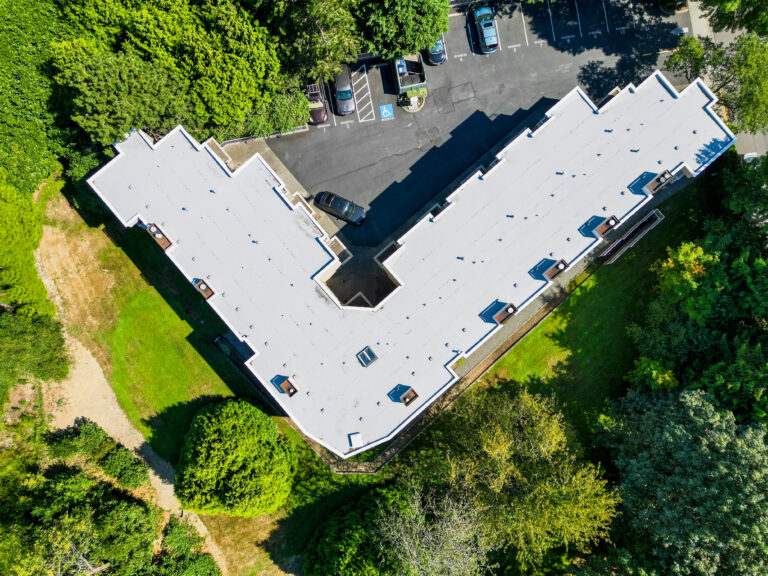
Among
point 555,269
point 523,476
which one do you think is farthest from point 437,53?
point 523,476

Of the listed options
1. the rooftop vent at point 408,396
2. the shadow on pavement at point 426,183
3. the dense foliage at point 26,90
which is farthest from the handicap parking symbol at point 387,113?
the dense foliage at point 26,90

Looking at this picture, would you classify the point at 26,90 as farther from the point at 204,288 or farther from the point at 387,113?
the point at 387,113

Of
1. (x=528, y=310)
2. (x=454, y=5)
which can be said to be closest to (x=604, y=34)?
(x=454, y=5)

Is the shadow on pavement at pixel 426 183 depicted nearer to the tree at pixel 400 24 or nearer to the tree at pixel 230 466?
the tree at pixel 400 24

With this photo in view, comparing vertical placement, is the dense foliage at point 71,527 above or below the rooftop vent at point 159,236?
below

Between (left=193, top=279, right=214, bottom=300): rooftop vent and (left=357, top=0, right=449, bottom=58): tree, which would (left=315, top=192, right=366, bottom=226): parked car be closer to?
(left=357, top=0, right=449, bottom=58): tree

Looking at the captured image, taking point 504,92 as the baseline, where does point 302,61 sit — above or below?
above

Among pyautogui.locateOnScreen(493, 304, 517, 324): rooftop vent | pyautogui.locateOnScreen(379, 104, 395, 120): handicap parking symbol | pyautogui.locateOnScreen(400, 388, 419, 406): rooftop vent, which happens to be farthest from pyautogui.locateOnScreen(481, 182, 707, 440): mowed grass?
pyautogui.locateOnScreen(379, 104, 395, 120): handicap parking symbol

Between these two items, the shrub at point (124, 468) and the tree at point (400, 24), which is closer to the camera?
the tree at point (400, 24)

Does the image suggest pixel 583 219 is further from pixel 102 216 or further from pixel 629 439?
pixel 102 216
